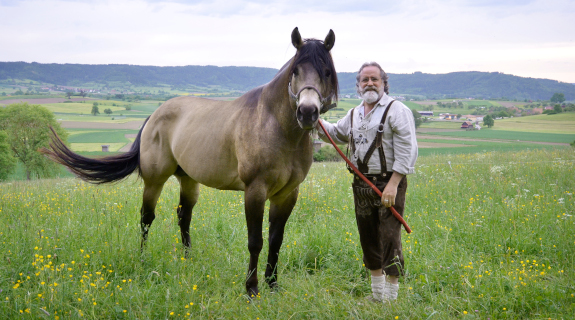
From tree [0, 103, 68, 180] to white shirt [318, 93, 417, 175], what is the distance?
107 ft

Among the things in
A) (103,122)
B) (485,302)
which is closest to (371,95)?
(485,302)

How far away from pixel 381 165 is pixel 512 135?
1237 inches

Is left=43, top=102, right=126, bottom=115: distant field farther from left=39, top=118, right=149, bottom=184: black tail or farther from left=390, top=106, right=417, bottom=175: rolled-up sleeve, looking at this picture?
left=390, top=106, right=417, bottom=175: rolled-up sleeve

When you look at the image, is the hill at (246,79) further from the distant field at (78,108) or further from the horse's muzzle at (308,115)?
the horse's muzzle at (308,115)

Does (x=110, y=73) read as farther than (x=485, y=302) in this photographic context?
Yes

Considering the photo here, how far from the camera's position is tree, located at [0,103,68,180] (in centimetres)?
2892

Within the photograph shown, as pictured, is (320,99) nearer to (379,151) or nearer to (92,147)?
(379,151)

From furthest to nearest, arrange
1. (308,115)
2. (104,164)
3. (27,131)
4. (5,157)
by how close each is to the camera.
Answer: (27,131), (5,157), (104,164), (308,115)

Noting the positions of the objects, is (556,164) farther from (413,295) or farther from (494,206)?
(413,295)

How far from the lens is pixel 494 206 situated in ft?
17.5

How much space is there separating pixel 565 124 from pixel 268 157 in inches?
1367

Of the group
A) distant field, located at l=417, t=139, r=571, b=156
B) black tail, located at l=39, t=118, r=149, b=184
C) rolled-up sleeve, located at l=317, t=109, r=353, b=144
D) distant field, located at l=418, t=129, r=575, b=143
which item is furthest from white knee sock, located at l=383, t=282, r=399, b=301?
distant field, located at l=418, t=129, r=575, b=143

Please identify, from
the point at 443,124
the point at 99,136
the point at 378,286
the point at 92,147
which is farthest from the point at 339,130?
the point at 99,136

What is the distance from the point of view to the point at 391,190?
275 cm
